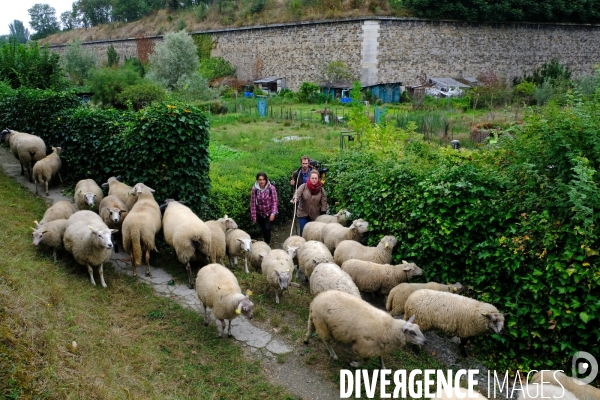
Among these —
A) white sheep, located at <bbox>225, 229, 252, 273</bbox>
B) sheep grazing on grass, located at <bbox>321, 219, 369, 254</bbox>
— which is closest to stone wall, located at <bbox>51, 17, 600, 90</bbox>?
sheep grazing on grass, located at <bbox>321, 219, 369, 254</bbox>

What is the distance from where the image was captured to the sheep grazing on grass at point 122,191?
30.1ft

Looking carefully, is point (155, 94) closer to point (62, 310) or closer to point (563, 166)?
point (62, 310)

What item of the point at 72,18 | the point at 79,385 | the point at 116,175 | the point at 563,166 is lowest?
the point at 79,385

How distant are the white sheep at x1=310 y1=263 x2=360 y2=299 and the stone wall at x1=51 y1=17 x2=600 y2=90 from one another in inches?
1275

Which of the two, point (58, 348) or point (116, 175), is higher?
point (116, 175)

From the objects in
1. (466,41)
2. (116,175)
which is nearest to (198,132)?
(116,175)

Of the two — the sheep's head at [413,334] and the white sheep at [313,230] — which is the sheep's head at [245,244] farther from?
the sheep's head at [413,334]

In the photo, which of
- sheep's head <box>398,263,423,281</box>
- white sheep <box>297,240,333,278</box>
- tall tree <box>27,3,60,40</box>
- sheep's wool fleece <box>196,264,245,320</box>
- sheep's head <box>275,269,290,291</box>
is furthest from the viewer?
tall tree <box>27,3,60,40</box>

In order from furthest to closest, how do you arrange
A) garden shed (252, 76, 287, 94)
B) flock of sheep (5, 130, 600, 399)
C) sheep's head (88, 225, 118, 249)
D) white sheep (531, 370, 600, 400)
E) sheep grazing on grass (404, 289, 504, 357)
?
garden shed (252, 76, 287, 94) < sheep's head (88, 225, 118, 249) < sheep grazing on grass (404, 289, 504, 357) < flock of sheep (5, 130, 600, 399) < white sheep (531, 370, 600, 400)

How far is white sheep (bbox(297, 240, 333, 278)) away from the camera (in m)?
8.07

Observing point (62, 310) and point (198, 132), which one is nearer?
point (62, 310)

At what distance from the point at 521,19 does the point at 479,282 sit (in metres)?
42.9

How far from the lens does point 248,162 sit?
45.9 ft

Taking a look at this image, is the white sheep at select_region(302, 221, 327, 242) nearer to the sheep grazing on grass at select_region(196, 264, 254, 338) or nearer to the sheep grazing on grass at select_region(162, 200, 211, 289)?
the sheep grazing on grass at select_region(162, 200, 211, 289)
